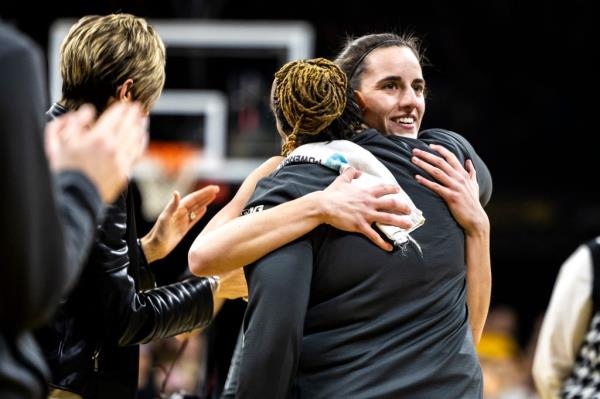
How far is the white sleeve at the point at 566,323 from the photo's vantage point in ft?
11.0

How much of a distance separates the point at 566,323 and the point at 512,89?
9747mm

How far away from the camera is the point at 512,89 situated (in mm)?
12750

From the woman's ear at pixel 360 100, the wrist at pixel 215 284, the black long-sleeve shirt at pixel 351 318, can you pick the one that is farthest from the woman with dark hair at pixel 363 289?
the wrist at pixel 215 284

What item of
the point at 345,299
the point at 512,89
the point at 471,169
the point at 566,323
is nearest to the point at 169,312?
the point at 345,299

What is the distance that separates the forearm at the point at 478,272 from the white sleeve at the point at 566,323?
2.18ft

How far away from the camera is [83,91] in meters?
2.64

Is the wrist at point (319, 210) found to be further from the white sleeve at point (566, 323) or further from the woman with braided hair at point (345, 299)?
the white sleeve at point (566, 323)

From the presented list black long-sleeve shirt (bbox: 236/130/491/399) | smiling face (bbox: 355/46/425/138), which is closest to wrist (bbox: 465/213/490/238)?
black long-sleeve shirt (bbox: 236/130/491/399)

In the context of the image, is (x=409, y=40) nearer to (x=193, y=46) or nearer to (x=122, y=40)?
(x=122, y=40)

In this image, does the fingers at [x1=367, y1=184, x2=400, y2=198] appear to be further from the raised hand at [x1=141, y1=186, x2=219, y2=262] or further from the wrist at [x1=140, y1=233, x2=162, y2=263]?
the wrist at [x1=140, y1=233, x2=162, y2=263]

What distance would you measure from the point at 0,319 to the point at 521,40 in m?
11.7

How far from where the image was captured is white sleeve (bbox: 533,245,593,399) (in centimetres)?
334

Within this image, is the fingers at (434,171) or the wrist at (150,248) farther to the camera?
the wrist at (150,248)

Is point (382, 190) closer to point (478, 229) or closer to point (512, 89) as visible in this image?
point (478, 229)
